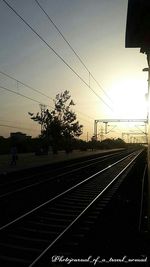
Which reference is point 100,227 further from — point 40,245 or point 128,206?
point 128,206

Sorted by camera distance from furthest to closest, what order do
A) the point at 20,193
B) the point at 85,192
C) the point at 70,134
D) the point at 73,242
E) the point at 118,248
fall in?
the point at 70,134, the point at 85,192, the point at 20,193, the point at 73,242, the point at 118,248

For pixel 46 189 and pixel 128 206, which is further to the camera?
pixel 46 189

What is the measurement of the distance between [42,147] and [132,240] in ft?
177

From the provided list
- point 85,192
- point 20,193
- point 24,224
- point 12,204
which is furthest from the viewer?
point 85,192

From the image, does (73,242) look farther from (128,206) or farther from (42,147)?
(42,147)

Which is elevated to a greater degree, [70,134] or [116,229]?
[70,134]

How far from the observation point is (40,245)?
933 centimetres

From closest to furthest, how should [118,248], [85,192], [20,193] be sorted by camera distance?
[118,248] → [20,193] → [85,192]

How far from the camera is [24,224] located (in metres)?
11.5

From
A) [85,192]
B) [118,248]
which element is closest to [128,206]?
[85,192]

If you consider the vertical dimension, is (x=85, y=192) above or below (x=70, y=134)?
below

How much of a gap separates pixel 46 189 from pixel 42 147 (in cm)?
4319

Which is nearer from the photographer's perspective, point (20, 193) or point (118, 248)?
point (118, 248)

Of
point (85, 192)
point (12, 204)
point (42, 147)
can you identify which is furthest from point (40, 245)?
point (42, 147)
